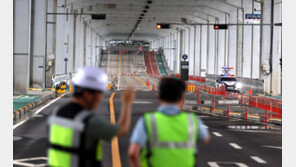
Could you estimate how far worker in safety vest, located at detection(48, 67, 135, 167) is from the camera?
3852mm

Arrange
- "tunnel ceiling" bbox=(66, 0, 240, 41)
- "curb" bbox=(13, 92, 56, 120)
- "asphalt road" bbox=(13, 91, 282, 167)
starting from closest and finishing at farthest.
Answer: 1. "asphalt road" bbox=(13, 91, 282, 167)
2. "curb" bbox=(13, 92, 56, 120)
3. "tunnel ceiling" bbox=(66, 0, 240, 41)

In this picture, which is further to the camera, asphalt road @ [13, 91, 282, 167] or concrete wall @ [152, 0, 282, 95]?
concrete wall @ [152, 0, 282, 95]

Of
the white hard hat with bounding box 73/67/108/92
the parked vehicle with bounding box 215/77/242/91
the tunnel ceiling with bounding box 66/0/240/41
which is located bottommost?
the parked vehicle with bounding box 215/77/242/91

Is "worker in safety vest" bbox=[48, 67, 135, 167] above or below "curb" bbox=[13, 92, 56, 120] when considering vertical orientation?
above

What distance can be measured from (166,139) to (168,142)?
0.10ft

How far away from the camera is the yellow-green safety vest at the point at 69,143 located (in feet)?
12.6

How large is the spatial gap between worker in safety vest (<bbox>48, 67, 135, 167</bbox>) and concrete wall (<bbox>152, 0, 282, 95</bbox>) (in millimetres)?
37485

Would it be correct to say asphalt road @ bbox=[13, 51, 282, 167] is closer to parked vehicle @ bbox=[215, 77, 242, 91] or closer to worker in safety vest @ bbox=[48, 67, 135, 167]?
worker in safety vest @ bbox=[48, 67, 135, 167]

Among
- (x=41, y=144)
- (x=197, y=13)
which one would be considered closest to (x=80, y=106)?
(x=41, y=144)

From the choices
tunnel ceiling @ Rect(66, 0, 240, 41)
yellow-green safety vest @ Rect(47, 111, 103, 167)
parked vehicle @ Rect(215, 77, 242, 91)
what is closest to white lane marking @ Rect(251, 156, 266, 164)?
yellow-green safety vest @ Rect(47, 111, 103, 167)

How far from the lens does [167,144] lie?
161 inches

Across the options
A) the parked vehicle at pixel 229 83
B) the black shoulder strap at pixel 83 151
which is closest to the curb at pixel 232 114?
the parked vehicle at pixel 229 83

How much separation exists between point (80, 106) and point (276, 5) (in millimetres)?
38326

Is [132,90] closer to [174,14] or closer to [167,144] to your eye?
[167,144]
